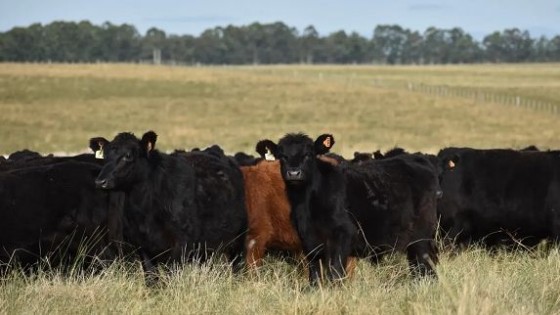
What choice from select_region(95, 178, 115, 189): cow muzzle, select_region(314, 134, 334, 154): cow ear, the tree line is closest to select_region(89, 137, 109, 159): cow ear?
select_region(95, 178, 115, 189): cow muzzle

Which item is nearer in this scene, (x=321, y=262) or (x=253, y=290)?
(x=253, y=290)

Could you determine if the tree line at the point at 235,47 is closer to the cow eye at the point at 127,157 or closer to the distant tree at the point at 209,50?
the distant tree at the point at 209,50

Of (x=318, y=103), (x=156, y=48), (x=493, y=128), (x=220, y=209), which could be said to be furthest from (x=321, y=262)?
(x=156, y=48)

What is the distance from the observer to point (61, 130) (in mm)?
42094

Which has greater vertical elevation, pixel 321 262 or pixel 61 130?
pixel 321 262

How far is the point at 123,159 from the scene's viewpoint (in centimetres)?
848

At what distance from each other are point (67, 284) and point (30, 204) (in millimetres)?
1396

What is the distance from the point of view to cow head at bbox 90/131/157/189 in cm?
830

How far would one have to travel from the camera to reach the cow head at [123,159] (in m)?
8.30

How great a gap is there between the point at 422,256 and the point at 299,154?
5.71 ft

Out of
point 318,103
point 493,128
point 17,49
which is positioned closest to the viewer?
point 493,128

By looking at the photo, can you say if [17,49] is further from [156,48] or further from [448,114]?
[448,114]

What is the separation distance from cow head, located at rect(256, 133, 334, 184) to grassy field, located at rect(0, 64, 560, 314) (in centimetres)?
97

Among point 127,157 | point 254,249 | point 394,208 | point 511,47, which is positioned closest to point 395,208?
point 394,208
